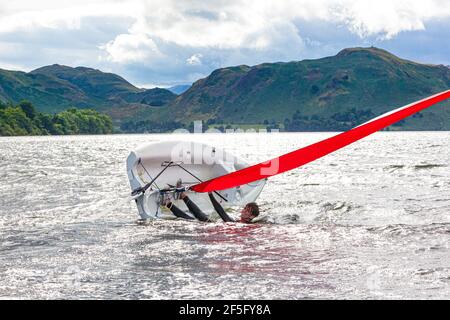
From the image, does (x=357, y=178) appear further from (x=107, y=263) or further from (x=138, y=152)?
(x=107, y=263)

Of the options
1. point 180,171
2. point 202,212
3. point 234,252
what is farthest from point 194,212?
point 234,252

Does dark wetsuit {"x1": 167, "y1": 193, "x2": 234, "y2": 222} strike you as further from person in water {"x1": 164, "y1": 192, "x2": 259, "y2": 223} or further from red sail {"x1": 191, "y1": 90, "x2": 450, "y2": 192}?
red sail {"x1": 191, "y1": 90, "x2": 450, "y2": 192}

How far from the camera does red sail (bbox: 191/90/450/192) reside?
540 inches

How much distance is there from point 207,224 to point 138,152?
3.66 m

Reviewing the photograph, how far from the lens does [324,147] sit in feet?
47.7
